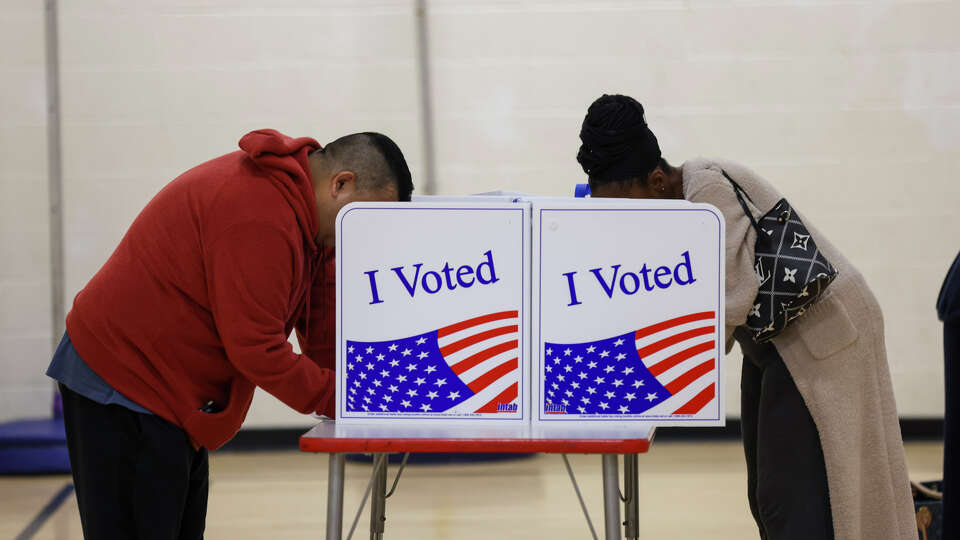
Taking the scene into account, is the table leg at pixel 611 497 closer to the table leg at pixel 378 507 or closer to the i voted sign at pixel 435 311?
the i voted sign at pixel 435 311

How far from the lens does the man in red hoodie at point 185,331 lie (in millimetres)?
1540

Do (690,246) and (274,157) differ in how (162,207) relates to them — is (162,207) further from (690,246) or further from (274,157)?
(690,246)

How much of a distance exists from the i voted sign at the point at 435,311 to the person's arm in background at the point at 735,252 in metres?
0.36

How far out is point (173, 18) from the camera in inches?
165

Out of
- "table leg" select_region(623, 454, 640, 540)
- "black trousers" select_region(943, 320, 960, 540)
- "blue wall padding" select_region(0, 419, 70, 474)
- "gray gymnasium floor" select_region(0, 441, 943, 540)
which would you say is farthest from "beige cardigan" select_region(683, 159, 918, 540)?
"blue wall padding" select_region(0, 419, 70, 474)

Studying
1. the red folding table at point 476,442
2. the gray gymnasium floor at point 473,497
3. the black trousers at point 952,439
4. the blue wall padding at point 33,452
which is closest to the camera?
the black trousers at point 952,439

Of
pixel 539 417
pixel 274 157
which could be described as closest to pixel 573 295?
pixel 539 417

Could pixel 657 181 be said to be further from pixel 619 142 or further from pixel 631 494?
pixel 631 494

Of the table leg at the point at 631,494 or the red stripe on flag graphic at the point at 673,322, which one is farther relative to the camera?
the table leg at the point at 631,494

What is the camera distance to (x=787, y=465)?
1839mm

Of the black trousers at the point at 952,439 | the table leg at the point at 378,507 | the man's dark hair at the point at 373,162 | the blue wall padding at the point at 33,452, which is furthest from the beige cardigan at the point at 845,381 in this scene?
the blue wall padding at the point at 33,452

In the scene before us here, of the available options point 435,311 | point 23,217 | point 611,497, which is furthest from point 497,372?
point 23,217

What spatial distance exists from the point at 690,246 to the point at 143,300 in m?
0.83

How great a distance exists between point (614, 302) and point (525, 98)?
2.75 m
